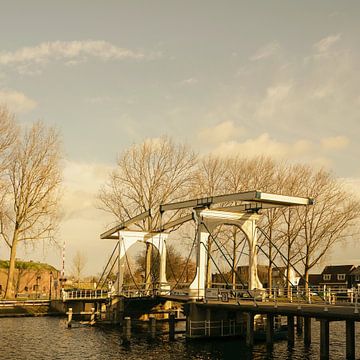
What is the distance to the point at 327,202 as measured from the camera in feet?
128

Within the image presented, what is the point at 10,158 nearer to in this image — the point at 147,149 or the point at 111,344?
the point at 147,149

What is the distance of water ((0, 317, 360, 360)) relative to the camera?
2139 cm

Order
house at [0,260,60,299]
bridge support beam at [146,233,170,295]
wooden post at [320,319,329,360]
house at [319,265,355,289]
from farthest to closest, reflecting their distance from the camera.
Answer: house at [319,265,355,289], house at [0,260,60,299], bridge support beam at [146,233,170,295], wooden post at [320,319,329,360]

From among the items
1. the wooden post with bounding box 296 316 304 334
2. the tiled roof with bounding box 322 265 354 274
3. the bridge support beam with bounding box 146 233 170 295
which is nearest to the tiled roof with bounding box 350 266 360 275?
the tiled roof with bounding box 322 265 354 274

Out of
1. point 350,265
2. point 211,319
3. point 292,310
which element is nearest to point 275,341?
point 211,319

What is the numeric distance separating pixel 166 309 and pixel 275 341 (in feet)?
39.5

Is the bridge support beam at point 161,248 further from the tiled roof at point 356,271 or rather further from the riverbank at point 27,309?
the tiled roof at point 356,271

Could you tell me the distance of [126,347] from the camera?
942 inches

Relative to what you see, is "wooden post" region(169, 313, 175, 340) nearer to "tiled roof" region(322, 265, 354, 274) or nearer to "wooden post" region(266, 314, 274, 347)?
"wooden post" region(266, 314, 274, 347)

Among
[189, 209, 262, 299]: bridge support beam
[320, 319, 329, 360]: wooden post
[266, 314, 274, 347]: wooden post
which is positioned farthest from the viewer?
[189, 209, 262, 299]: bridge support beam

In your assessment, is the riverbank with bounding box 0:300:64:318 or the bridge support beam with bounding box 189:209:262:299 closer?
the bridge support beam with bounding box 189:209:262:299

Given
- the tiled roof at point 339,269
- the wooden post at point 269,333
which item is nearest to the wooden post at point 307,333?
the wooden post at point 269,333

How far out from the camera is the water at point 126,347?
70.2 ft

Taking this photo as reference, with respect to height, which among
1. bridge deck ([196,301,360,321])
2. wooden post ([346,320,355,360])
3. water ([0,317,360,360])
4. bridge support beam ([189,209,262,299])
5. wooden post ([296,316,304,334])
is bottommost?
water ([0,317,360,360])
